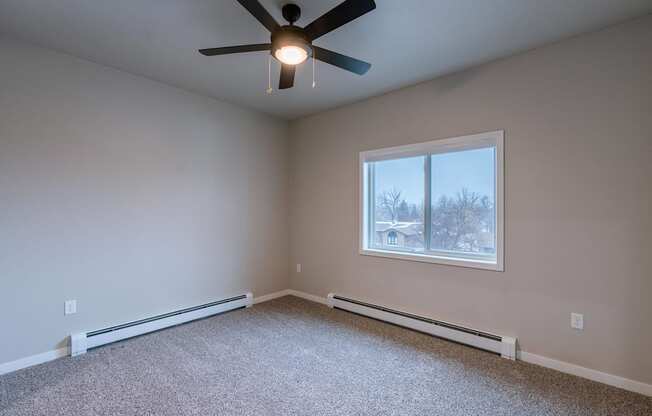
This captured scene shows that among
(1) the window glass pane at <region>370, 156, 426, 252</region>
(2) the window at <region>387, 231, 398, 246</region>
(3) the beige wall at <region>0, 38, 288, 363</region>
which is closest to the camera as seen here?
(3) the beige wall at <region>0, 38, 288, 363</region>

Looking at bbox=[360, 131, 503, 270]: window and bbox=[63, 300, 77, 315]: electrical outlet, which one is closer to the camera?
bbox=[63, 300, 77, 315]: electrical outlet

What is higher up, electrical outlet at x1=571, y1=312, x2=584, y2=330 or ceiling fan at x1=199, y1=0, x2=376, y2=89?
ceiling fan at x1=199, y1=0, x2=376, y2=89

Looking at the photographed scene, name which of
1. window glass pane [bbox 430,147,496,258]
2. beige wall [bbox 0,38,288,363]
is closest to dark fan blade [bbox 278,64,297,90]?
beige wall [bbox 0,38,288,363]

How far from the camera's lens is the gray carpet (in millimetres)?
1987

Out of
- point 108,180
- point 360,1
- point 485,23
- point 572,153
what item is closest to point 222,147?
point 108,180

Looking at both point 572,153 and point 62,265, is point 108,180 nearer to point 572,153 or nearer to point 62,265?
point 62,265

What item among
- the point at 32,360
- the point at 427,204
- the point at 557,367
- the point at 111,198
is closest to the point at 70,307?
the point at 32,360

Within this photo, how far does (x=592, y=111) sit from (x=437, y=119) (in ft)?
3.91

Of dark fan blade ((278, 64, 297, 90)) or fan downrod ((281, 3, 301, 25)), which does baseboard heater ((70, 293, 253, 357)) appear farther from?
fan downrod ((281, 3, 301, 25))

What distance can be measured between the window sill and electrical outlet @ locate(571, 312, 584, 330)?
1.88 ft

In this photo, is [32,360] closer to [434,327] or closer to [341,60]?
[341,60]

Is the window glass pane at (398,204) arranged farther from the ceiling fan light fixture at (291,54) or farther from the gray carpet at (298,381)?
the ceiling fan light fixture at (291,54)

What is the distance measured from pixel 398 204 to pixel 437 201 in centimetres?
47

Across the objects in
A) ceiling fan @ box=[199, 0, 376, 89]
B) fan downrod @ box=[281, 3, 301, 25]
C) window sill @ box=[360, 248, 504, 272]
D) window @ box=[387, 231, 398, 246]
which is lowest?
window sill @ box=[360, 248, 504, 272]
